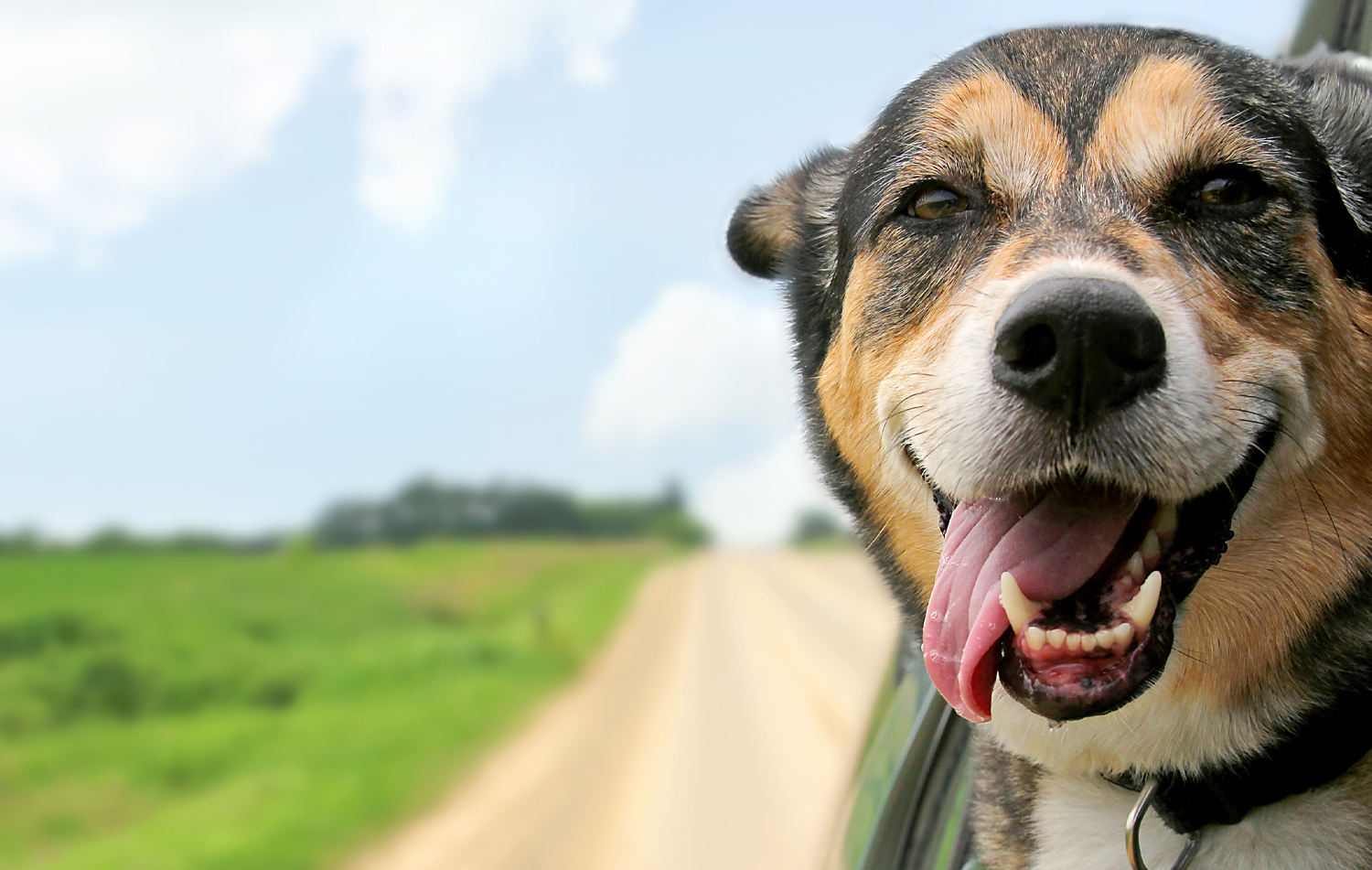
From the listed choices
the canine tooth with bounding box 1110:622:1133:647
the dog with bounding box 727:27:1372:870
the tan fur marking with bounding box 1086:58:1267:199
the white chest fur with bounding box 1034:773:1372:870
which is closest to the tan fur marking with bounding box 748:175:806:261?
the dog with bounding box 727:27:1372:870

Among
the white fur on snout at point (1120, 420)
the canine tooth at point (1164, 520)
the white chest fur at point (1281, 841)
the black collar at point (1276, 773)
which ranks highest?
the white fur on snout at point (1120, 420)

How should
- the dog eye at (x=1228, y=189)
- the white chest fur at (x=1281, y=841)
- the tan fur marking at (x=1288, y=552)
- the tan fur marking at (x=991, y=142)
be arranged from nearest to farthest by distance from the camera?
the white chest fur at (x=1281, y=841)
the tan fur marking at (x=1288, y=552)
the dog eye at (x=1228, y=189)
the tan fur marking at (x=991, y=142)

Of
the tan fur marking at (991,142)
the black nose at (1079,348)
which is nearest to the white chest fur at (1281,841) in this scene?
the black nose at (1079,348)

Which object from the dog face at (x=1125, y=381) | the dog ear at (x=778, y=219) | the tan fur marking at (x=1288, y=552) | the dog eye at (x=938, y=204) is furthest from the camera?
the dog ear at (x=778, y=219)

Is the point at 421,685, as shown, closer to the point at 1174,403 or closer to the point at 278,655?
the point at 278,655

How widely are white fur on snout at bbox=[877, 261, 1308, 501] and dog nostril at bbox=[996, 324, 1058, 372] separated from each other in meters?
0.06

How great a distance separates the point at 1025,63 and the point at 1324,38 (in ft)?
2.97

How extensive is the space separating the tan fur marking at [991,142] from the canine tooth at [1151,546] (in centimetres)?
83

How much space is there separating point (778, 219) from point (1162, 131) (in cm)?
136

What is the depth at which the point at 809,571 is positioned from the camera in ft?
115

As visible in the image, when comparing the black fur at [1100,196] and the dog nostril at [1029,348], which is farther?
the black fur at [1100,196]

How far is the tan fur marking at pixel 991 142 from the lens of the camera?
2588 millimetres

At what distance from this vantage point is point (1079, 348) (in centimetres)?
201

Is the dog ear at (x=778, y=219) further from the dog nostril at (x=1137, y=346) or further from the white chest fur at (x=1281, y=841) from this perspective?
the white chest fur at (x=1281, y=841)
